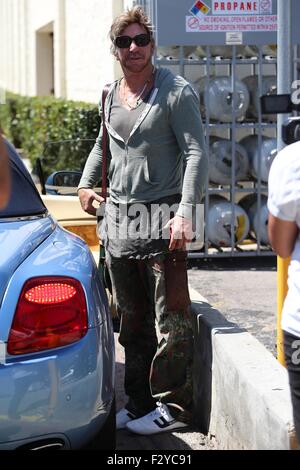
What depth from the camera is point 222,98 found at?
7.52m

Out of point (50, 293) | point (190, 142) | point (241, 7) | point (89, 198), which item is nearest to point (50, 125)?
point (241, 7)

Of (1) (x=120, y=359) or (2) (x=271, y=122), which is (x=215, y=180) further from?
(1) (x=120, y=359)

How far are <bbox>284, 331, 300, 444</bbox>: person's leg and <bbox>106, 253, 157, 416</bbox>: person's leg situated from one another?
1.65 metres

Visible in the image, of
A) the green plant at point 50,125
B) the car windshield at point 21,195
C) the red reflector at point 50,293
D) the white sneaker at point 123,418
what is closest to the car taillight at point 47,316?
the red reflector at point 50,293

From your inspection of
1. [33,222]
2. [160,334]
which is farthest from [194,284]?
[33,222]

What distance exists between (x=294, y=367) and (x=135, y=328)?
5.89 feet

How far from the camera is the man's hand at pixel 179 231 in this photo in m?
4.12

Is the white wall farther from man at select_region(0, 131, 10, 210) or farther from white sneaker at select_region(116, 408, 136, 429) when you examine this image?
man at select_region(0, 131, 10, 210)

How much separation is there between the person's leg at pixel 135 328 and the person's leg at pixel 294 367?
65.0 inches

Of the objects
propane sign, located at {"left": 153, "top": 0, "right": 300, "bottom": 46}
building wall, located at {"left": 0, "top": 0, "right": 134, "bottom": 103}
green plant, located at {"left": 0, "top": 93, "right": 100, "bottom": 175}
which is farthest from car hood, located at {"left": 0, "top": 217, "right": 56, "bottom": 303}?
green plant, located at {"left": 0, "top": 93, "right": 100, "bottom": 175}

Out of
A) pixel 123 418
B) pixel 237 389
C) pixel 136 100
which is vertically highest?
pixel 136 100

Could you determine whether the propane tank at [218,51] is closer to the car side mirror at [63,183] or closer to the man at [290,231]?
the car side mirror at [63,183]

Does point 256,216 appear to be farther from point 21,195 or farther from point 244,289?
point 21,195

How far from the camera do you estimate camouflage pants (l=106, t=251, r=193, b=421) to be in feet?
14.3
